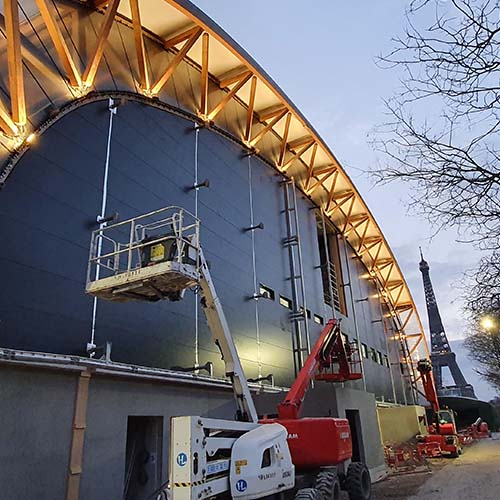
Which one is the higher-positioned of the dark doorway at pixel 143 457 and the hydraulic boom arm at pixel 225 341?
the hydraulic boom arm at pixel 225 341

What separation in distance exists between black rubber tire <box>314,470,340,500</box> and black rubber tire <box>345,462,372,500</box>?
174 cm

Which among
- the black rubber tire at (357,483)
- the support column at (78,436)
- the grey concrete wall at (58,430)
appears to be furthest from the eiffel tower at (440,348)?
the support column at (78,436)

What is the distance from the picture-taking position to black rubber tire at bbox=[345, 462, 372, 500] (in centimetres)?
1109

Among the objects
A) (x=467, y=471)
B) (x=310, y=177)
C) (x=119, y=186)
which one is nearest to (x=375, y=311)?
(x=310, y=177)

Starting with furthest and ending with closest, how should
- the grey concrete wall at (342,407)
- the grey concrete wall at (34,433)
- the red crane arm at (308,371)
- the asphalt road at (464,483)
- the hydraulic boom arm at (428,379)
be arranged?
the hydraulic boom arm at (428,379), the grey concrete wall at (342,407), the asphalt road at (464,483), the red crane arm at (308,371), the grey concrete wall at (34,433)

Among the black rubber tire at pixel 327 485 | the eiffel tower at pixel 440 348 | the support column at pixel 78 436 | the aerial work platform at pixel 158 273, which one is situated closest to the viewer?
the aerial work platform at pixel 158 273

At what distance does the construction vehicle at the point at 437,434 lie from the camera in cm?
2330

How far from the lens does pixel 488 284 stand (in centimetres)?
543

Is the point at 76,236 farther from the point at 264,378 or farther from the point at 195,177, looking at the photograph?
the point at 264,378

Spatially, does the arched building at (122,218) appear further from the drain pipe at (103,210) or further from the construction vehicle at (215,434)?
the construction vehicle at (215,434)

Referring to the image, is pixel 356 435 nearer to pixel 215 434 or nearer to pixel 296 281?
pixel 296 281

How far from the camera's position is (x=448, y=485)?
537 inches

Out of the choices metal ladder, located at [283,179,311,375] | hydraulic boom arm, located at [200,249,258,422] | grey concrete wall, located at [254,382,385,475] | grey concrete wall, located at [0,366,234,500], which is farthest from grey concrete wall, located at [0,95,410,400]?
hydraulic boom arm, located at [200,249,258,422]

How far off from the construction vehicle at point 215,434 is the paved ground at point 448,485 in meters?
3.99
